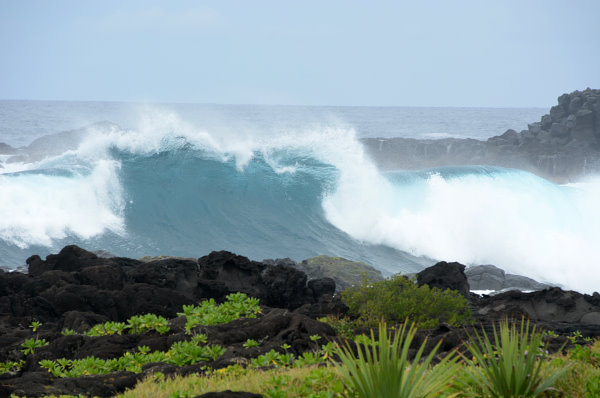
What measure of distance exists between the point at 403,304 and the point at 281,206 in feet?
63.4

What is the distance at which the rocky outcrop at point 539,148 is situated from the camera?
165 ft

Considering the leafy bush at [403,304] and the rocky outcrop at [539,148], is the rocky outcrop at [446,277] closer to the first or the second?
the leafy bush at [403,304]

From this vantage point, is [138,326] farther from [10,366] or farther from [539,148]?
[539,148]

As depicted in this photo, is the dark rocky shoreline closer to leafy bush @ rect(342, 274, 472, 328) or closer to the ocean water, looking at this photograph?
leafy bush @ rect(342, 274, 472, 328)

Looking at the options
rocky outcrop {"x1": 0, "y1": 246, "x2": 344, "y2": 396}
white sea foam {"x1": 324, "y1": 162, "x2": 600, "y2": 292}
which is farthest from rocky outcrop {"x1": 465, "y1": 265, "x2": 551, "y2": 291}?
rocky outcrop {"x1": 0, "y1": 246, "x2": 344, "y2": 396}

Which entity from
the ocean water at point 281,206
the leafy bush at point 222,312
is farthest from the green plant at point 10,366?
the ocean water at point 281,206

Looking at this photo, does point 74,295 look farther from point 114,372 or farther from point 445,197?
point 445,197

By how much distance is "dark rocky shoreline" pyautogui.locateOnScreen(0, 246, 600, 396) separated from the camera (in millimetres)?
7918

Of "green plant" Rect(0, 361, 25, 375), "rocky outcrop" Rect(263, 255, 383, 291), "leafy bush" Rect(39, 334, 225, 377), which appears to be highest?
"leafy bush" Rect(39, 334, 225, 377)

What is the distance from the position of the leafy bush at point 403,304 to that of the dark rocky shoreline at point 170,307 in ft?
1.56

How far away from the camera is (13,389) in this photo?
21.0 ft

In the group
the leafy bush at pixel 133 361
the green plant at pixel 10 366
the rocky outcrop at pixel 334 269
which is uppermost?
the leafy bush at pixel 133 361

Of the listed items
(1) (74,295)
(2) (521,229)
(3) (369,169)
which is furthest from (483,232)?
(1) (74,295)

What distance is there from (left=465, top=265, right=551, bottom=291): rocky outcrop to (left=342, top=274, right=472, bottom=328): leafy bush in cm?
863
